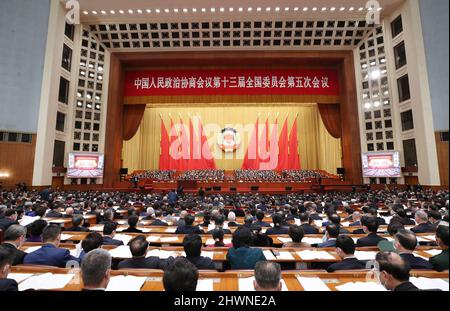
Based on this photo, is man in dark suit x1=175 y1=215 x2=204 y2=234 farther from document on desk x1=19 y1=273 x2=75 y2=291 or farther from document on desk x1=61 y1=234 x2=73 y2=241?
document on desk x1=19 y1=273 x2=75 y2=291

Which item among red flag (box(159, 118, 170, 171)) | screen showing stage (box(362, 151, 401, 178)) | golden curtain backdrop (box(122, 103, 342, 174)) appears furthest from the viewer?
golden curtain backdrop (box(122, 103, 342, 174))

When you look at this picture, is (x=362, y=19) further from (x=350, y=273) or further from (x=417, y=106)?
(x=350, y=273)

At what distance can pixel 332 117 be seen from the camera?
698 inches

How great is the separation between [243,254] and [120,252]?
1.31 metres

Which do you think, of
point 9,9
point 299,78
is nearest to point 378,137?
point 299,78

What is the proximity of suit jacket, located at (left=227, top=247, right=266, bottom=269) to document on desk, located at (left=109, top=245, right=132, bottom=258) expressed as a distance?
41.1 inches

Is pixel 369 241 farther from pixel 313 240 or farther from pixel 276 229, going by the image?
pixel 276 229

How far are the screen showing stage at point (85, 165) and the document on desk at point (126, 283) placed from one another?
1433 centimetres

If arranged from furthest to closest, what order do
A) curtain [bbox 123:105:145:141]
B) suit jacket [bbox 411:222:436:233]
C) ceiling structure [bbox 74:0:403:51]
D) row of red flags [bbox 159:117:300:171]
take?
row of red flags [bbox 159:117:300:171]
curtain [bbox 123:105:145:141]
ceiling structure [bbox 74:0:403:51]
suit jacket [bbox 411:222:436:233]

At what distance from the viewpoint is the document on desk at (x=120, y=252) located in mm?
2442

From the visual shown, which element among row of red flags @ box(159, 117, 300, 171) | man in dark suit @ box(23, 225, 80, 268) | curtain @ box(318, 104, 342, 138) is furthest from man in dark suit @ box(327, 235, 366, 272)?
row of red flags @ box(159, 117, 300, 171)

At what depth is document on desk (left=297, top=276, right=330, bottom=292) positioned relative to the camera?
159 centimetres

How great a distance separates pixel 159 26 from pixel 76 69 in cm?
579
